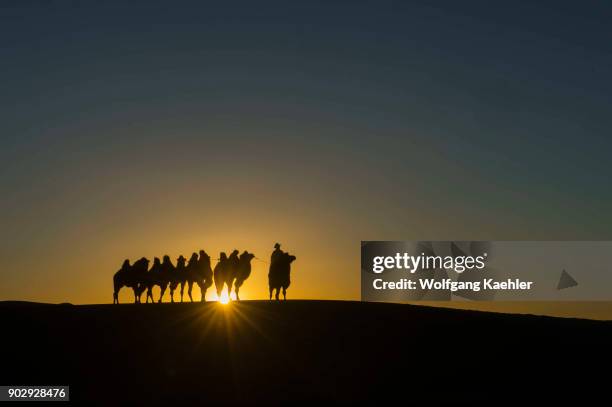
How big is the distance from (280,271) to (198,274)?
374 cm

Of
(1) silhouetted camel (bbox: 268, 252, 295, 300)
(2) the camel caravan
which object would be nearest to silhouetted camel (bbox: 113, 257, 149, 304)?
(2) the camel caravan

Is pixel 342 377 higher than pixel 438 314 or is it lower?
lower

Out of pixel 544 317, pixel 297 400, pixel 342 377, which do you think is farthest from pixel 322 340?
pixel 544 317

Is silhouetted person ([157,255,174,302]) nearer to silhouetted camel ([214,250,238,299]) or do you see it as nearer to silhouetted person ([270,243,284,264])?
silhouetted camel ([214,250,238,299])

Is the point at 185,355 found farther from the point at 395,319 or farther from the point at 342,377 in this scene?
the point at 395,319

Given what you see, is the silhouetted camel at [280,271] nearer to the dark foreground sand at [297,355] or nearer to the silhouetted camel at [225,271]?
the silhouetted camel at [225,271]

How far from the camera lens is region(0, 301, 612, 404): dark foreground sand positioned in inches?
1171

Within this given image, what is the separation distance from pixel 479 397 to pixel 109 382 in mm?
10667

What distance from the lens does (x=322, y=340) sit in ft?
118

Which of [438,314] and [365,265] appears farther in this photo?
[365,265]

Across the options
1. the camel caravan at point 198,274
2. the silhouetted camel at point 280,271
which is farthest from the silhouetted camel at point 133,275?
the silhouetted camel at point 280,271

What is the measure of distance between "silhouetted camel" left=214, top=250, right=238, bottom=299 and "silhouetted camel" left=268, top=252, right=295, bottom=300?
1.65m

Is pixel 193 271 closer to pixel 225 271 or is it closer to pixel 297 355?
pixel 225 271

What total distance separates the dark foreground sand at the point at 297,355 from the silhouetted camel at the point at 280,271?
287 centimetres
